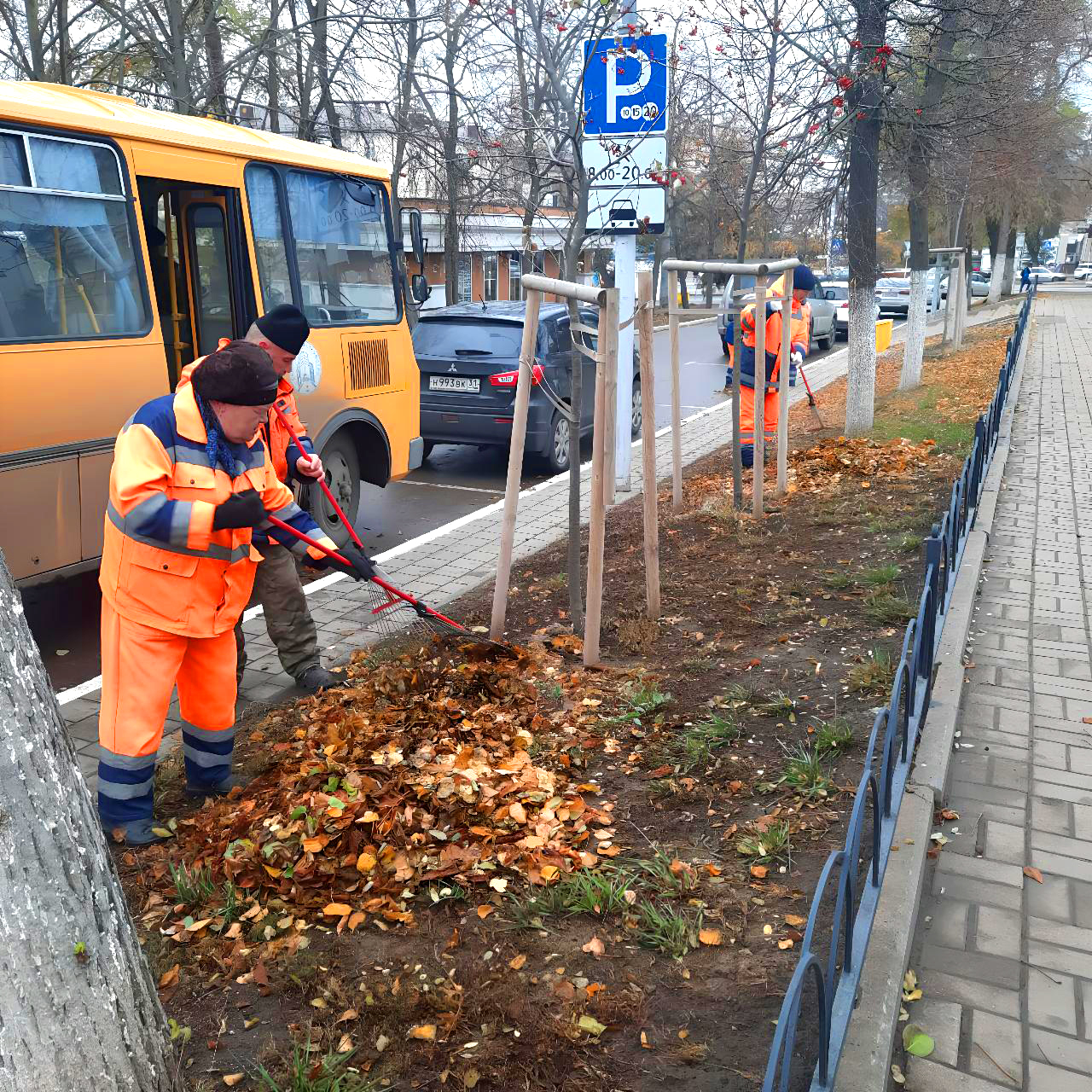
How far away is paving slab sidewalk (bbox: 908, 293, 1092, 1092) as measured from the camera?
274 centimetres

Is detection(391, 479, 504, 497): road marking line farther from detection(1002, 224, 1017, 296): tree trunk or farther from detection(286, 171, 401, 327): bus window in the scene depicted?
detection(1002, 224, 1017, 296): tree trunk

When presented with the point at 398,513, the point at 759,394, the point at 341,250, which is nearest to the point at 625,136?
the point at 759,394

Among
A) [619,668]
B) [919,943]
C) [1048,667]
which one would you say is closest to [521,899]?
[919,943]

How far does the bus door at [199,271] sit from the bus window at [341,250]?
49 cm

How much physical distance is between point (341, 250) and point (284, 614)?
3592 mm

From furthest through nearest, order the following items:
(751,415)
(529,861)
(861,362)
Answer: (861,362) → (751,415) → (529,861)

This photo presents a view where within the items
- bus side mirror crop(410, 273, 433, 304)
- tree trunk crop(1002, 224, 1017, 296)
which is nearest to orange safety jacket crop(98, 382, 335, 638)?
bus side mirror crop(410, 273, 433, 304)

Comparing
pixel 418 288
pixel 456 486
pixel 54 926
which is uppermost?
pixel 418 288

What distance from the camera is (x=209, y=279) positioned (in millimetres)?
7094

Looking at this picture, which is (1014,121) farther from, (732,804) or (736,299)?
(732,804)

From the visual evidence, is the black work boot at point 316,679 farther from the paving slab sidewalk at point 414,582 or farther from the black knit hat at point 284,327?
the black knit hat at point 284,327

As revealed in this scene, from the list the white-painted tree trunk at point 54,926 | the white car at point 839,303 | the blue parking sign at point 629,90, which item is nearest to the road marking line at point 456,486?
the blue parking sign at point 629,90

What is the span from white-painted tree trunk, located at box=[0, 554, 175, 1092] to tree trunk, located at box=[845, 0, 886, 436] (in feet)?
29.4

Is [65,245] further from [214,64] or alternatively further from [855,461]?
[214,64]
